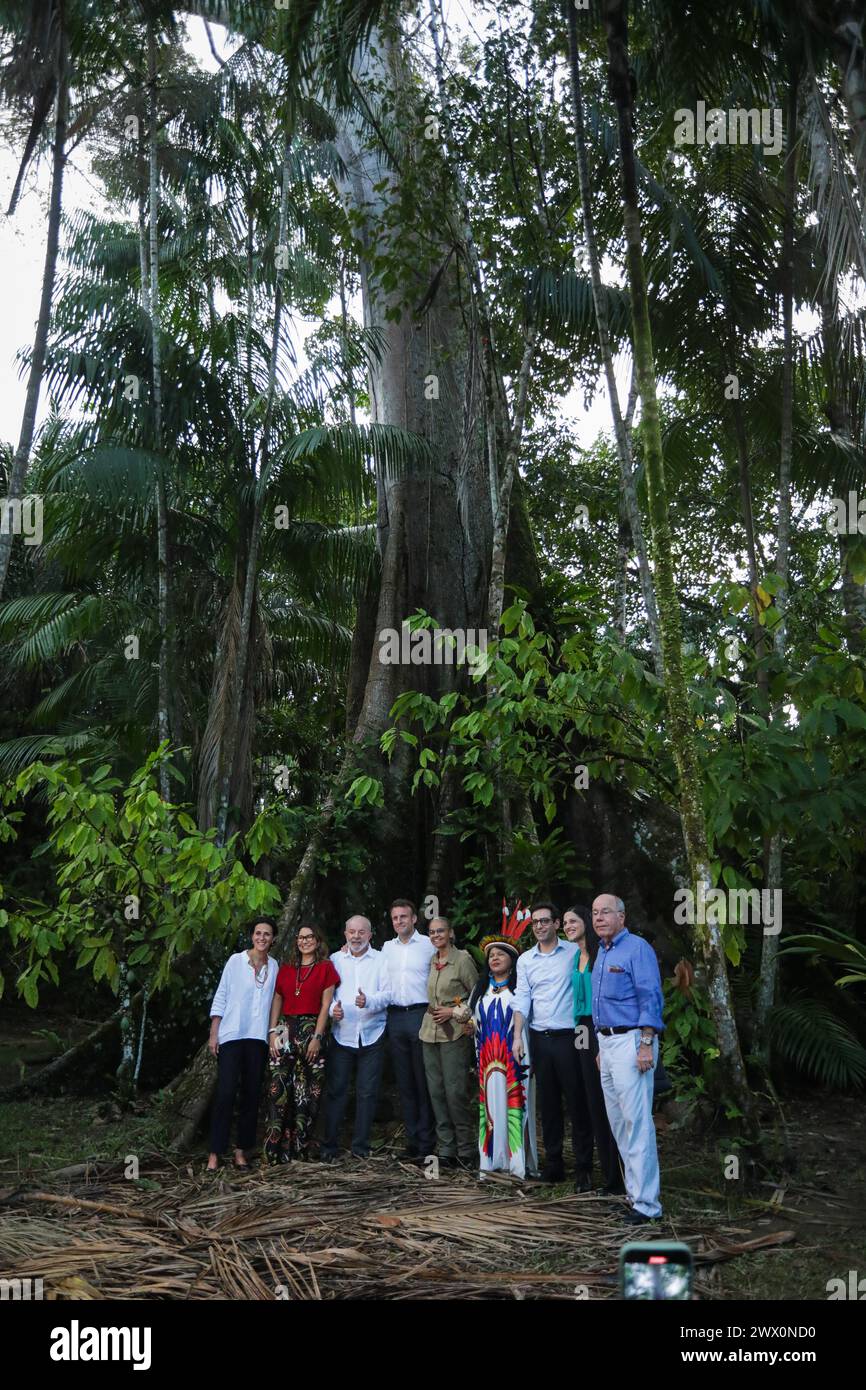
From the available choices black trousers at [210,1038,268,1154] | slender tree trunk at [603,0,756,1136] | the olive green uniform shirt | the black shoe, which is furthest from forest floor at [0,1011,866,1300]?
the olive green uniform shirt

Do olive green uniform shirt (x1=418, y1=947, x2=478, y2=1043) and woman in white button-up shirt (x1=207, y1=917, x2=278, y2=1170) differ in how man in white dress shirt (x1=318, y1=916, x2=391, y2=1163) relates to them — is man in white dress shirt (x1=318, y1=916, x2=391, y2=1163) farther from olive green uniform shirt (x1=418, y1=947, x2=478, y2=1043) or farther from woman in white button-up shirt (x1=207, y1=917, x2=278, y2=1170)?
woman in white button-up shirt (x1=207, y1=917, x2=278, y2=1170)

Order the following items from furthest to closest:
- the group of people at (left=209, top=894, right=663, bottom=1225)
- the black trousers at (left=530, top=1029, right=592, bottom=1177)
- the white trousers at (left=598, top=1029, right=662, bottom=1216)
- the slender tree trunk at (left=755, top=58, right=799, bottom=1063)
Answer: the slender tree trunk at (left=755, top=58, right=799, bottom=1063)
the group of people at (left=209, top=894, right=663, bottom=1225)
the black trousers at (left=530, top=1029, right=592, bottom=1177)
the white trousers at (left=598, top=1029, right=662, bottom=1216)

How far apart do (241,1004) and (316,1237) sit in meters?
2.01

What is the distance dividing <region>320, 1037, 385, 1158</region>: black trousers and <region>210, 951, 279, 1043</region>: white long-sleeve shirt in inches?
18.3

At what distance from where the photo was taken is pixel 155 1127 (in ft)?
25.5

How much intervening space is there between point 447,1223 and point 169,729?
609cm

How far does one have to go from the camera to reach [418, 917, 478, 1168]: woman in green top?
23.1ft

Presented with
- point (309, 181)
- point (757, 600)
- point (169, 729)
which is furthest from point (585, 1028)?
point (309, 181)

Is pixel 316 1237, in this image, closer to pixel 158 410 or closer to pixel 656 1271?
pixel 656 1271

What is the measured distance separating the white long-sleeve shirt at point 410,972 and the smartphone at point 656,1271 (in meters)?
5.24

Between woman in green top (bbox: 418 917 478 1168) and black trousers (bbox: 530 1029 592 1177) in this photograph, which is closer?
black trousers (bbox: 530 1029 592 1177)

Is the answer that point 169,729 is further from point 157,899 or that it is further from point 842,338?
point 842,338

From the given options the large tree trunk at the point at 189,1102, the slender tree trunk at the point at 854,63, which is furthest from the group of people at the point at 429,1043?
the slender tree trunk at the point at 854,63

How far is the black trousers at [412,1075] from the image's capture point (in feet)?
23.6
